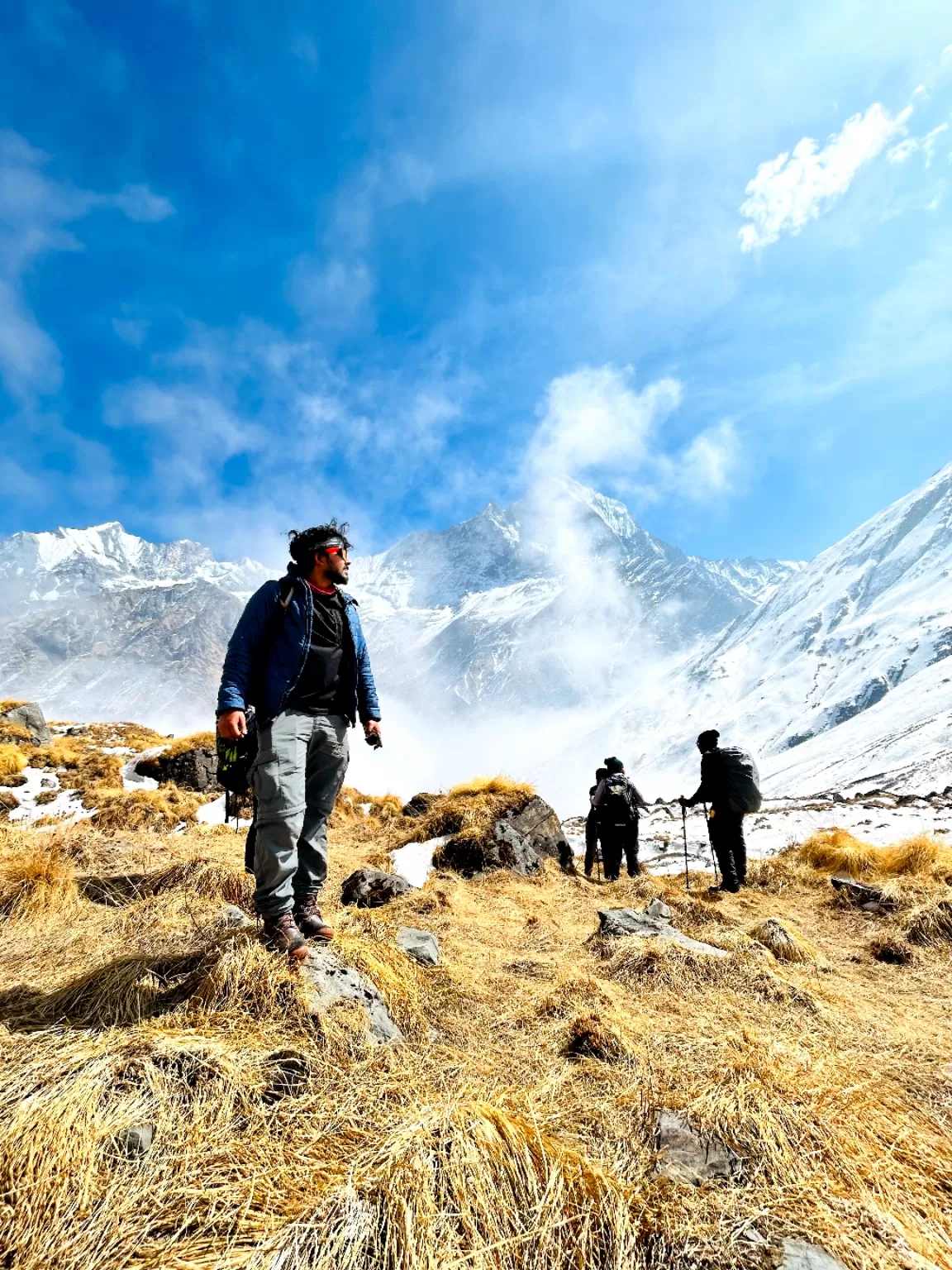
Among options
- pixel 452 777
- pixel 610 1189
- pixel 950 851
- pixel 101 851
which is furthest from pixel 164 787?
pixel 452 777

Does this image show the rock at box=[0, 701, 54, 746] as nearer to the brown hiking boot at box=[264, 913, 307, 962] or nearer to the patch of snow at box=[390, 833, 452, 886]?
the patch of snow at box=[390, 833, 452, 886]

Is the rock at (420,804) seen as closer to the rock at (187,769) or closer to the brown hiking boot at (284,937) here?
the rock at (187,769)

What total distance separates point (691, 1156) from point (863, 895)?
7299mm

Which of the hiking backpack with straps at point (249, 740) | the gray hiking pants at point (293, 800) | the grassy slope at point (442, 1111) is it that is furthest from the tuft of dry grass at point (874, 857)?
the hiking backpack with straps at point (249, 740)

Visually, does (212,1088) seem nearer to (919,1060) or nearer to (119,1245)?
(119,1245)

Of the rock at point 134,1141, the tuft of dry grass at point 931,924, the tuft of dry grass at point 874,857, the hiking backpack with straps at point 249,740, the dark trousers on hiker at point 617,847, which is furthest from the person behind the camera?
the dark trousers on hiker at point 617,847

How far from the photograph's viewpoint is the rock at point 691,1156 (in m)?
2.00

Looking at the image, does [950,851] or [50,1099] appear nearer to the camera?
[50,1099]

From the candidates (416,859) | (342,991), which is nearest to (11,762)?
(416,859)

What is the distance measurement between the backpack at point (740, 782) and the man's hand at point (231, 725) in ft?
25.2

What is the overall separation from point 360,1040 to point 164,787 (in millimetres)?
12796

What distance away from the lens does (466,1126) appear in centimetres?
200

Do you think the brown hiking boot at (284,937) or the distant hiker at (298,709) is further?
the distant hiker at (298,709)

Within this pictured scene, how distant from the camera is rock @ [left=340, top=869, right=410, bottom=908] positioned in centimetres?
677
